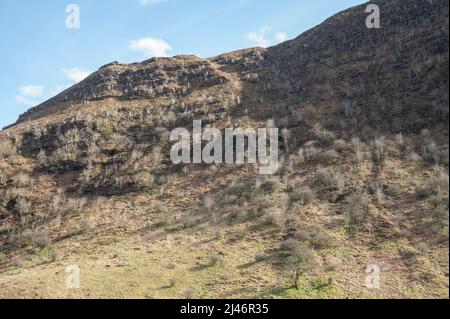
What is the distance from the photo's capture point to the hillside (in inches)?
869

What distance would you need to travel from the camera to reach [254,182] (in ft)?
111

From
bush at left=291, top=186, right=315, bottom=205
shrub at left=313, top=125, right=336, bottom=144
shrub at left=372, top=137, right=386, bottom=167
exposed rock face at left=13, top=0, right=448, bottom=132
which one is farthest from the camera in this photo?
exposed rock face at left=13, top=0, right=448, bottom=132

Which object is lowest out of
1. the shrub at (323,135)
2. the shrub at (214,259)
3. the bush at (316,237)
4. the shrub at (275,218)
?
the shrub at (214,259)

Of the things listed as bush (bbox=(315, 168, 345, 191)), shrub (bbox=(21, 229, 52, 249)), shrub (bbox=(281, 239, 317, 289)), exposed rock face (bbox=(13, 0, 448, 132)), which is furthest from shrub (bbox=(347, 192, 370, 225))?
shrub (bbox=(21, 229, 52, 249))

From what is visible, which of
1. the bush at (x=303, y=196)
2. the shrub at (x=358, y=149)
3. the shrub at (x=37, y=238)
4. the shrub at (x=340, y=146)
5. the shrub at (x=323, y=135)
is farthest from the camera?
the shrub at (x=323, y=135)

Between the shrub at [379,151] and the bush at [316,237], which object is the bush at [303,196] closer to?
the bush at [316,237]

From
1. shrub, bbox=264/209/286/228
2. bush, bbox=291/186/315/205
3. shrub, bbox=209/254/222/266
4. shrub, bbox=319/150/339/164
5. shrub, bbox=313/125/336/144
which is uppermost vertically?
shrub, bbox=313/125/336/144

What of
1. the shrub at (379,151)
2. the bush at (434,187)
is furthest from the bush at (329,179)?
the bush at (434,187)

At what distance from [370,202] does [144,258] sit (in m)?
14.7

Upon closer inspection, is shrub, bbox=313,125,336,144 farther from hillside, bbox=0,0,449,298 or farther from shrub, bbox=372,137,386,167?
shrub, bbox=372,137,386,167

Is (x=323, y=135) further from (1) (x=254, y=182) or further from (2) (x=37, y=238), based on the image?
(2) (x=37, y=238)

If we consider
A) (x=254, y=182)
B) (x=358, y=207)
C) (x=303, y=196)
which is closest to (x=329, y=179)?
(x=303, y=196)

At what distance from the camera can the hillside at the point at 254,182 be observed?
22.1 m
